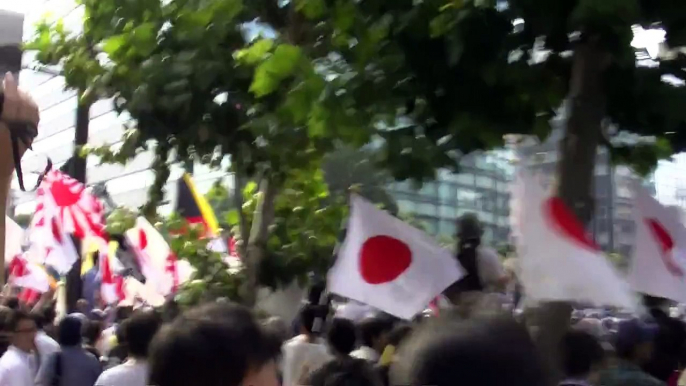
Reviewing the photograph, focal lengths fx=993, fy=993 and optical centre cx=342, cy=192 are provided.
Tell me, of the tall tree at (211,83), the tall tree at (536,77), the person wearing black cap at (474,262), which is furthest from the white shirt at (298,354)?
the tall tree at (536,77)

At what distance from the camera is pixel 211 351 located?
2385mm

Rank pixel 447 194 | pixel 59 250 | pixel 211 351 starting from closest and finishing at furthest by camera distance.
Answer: pixel 211 351, pixel 59 250, pixel 447 194

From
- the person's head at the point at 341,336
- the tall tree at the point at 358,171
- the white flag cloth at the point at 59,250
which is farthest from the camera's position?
the white flag cloth at the point at 59,250

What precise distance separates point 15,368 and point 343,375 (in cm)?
286

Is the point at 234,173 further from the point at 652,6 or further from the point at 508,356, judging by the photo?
the point at 508,356

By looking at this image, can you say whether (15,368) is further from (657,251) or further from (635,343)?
(657,251)

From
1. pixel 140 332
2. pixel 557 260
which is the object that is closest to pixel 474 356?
pixel 557 260

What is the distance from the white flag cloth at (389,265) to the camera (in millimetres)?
5027

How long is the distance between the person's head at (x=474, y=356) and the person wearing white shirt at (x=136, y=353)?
356cm

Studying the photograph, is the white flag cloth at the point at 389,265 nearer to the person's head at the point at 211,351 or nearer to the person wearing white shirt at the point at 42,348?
the person wearing white shirt at the point at 42,348

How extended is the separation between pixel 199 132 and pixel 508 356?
5867 millimetres

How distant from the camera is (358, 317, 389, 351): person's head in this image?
23.4ft

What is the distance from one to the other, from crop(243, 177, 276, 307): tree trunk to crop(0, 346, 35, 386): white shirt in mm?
2226

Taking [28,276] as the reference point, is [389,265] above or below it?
above
